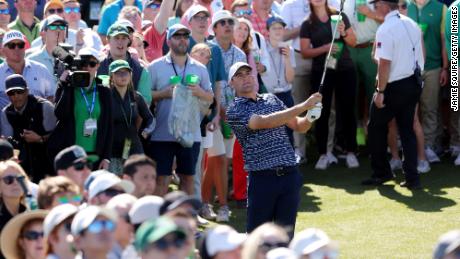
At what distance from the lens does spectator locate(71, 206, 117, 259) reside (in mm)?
7059

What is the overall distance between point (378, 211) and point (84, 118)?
3.61 metres

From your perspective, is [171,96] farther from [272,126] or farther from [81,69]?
[272,126]

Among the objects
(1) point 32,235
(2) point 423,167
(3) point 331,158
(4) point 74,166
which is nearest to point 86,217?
(1) point 32,235

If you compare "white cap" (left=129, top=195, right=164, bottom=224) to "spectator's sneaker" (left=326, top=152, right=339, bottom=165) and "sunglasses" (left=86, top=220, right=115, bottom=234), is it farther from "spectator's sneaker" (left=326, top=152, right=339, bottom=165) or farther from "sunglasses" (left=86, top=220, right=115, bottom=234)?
"spectator's sneaker" (left=326, top=152, right=339, bottom=165)

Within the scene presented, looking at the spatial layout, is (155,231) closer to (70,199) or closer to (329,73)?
(70,199)

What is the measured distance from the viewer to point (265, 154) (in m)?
9.98

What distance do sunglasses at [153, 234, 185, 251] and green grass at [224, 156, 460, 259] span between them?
4834mm

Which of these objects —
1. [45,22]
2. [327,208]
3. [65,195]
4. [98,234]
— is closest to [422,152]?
[327,208]

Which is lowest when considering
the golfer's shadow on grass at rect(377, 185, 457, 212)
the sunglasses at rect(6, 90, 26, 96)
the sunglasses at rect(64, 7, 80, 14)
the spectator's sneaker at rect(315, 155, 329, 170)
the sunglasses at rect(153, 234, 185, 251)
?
the golfer's shadow on grass at rect(377, 185, 457, 212)

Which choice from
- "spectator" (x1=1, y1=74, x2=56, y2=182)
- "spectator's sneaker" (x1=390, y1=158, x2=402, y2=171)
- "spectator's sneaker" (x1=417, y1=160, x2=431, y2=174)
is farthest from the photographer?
"spectator's sneaker" (x1=417, y1=160, x2=431, y2=174)

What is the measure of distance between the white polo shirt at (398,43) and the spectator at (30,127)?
4014mm

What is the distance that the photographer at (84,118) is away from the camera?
1101 centimetres

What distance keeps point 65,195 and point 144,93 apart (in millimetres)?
3622

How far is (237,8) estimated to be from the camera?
1450cm
